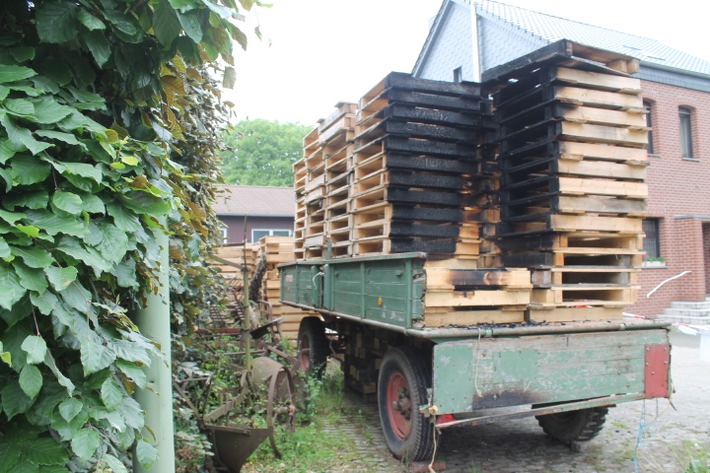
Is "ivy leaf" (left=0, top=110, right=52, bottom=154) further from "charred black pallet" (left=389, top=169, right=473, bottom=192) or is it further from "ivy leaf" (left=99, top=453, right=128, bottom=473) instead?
"charred black pallet" (left=389, top=169, right=473, bottom=192)

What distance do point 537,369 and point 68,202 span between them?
12.4 feet

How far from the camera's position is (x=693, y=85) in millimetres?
15352

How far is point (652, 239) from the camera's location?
15023 mm

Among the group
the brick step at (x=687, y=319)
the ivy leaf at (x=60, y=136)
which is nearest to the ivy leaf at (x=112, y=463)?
the ivy leaf at (x=60, y=136)

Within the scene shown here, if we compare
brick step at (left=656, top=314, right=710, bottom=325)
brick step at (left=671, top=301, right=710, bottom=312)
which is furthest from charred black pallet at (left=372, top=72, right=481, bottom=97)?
brick step at (left=671, top=301, right=710, bottom=312)

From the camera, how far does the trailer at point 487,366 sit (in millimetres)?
4180

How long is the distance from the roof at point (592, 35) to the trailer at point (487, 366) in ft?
37.7

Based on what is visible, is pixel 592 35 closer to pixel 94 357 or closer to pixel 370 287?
pixel 370 287

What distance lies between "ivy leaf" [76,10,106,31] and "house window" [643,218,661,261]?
1589cm

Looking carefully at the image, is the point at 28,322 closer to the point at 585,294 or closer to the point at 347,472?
the point at 347,472

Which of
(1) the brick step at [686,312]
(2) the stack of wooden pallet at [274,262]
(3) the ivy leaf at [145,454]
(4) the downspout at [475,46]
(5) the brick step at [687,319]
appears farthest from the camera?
(4) the downspout at [475,46]

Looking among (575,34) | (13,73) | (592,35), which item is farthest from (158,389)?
(592,35)

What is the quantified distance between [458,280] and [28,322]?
3.42 m

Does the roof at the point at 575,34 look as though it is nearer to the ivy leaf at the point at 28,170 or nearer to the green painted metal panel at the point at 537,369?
the green painted metal panel at the point at 537,369
